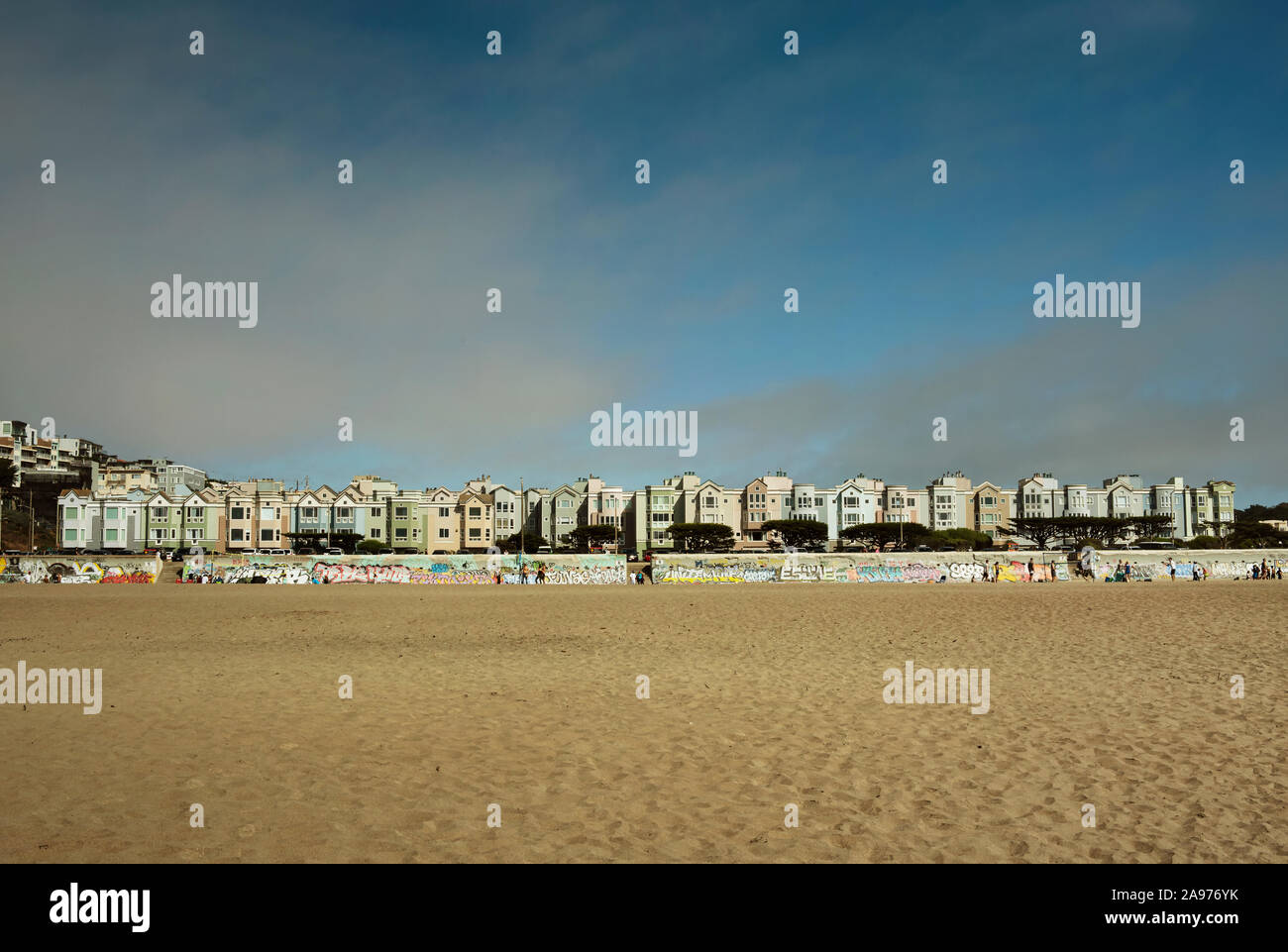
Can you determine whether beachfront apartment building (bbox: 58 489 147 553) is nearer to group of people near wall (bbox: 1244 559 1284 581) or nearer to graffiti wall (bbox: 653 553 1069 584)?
graffiti wall (bbox: 653 553 1069 584)

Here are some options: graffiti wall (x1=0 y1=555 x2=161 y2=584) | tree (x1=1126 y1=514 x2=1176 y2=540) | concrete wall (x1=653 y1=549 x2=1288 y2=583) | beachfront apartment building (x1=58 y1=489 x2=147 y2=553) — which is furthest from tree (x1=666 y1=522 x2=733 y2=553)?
beachfront apartment building (x1=58 y1=489 x2=147 y2=553)

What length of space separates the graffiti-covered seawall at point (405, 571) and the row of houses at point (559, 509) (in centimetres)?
3578

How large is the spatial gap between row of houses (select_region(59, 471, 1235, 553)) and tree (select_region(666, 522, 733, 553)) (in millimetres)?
8056

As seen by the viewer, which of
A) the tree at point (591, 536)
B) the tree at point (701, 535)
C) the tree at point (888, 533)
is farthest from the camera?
the tree at point (591, 536)

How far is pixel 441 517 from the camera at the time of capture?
101 metres

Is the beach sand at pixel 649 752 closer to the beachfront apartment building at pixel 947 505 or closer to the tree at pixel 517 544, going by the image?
the tree at pixel 517 544

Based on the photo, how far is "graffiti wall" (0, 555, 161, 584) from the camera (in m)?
53.7

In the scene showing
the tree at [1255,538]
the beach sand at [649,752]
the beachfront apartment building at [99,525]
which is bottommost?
the tree at [1255,538]

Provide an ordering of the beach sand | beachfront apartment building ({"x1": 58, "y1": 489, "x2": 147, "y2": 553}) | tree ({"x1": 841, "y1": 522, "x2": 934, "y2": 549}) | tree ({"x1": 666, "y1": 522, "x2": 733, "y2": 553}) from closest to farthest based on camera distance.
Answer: the beach sand, beachfront apartment building ({"x1": 58, "y1": 489, "x2": 147, "y2": 553}), tree ({"x1": 666, "y1": 522, "x2": 733, "y2": 553}), tree ({"x1": 841, "y1": 522, "x2": 934, "y2": 549})

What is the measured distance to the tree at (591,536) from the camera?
9856cm

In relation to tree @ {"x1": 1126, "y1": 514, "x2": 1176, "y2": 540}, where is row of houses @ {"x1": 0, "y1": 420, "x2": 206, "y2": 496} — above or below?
above

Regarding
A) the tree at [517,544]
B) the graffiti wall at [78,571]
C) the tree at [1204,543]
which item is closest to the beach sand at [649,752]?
the graffiti wall at [78,571]
